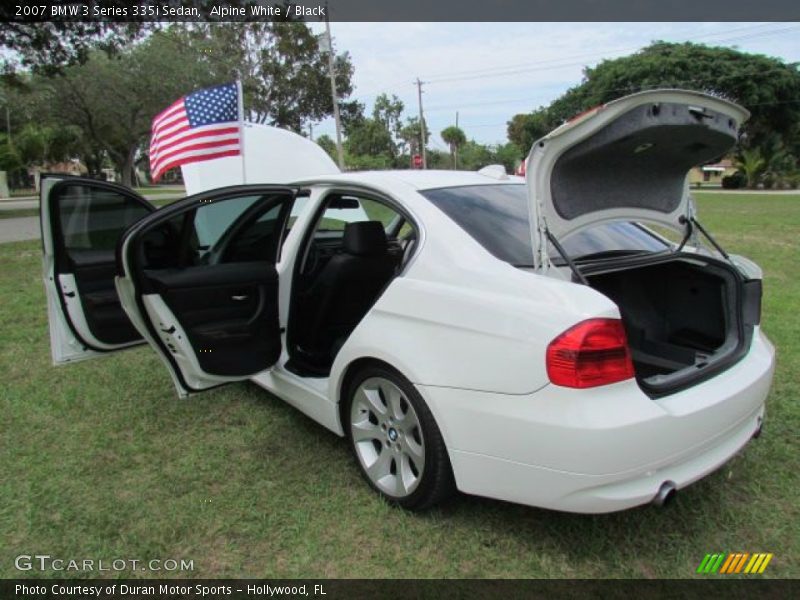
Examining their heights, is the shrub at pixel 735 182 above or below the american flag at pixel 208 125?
below

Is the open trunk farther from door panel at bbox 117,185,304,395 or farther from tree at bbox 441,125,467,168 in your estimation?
tree at bbox 441,125,467,168

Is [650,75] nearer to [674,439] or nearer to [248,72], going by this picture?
[248,72]

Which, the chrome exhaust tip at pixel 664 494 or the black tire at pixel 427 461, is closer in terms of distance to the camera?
the chrome exhaust tip at pixel 664 494

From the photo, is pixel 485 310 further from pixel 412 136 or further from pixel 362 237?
pixel 412 136

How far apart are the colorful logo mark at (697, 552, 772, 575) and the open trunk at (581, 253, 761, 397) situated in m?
0.73

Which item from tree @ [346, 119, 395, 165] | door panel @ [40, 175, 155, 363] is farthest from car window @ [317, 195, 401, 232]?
tree @ [346, 119, 395, 165]

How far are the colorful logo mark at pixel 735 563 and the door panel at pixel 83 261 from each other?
313cm

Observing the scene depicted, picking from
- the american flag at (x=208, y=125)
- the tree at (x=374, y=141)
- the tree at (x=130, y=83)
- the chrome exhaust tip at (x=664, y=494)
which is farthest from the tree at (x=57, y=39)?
the tree at (x=374, y=141)

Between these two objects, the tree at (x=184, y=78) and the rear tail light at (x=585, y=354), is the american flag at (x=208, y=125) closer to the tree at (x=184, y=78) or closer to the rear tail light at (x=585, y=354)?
the rear tail light at (x=585, y=354)

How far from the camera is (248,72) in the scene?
33.1m

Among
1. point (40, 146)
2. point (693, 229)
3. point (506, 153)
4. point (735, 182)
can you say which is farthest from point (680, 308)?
point (506, 153)

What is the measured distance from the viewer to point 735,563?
2.25m

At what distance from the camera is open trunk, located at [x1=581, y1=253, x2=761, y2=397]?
2.68 metres

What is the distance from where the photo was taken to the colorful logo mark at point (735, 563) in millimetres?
2221
